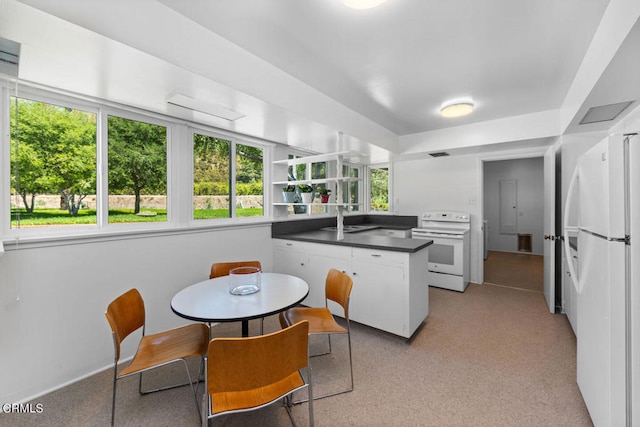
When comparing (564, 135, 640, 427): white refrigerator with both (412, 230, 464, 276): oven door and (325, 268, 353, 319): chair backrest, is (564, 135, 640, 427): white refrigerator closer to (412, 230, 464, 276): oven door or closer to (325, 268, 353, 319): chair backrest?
(325, 268, 353, 319): chair backrest

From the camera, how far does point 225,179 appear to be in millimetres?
3111

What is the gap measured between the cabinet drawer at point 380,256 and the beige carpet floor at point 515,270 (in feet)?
9.11

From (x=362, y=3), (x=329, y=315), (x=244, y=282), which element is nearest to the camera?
(x=362, y=3)

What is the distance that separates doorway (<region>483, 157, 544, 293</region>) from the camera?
20.7ft

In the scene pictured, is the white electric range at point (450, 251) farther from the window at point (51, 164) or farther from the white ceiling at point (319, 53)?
the window at point (51, 164)

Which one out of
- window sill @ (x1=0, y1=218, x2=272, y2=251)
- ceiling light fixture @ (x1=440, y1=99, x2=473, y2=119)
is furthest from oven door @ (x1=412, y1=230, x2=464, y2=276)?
window sill @ (x1=0, y1=218, x2=272, y2=251)

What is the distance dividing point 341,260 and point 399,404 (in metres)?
1.36

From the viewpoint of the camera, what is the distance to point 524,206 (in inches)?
257

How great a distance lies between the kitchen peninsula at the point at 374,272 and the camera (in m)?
2.43

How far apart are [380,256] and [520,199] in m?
5.95

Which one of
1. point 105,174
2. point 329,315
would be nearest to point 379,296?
point 329,315

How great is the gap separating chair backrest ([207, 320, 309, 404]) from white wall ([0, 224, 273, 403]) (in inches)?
64.2

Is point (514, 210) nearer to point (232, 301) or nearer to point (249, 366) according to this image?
point (232, 301)

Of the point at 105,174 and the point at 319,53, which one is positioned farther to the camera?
the point at 105,174
